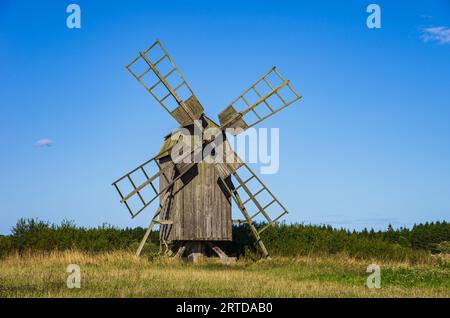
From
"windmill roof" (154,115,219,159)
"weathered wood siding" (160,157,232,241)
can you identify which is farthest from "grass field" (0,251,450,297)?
"windmill roof" (154,115,219,159)

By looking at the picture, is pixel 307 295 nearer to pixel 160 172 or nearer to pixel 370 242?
pixel 160 172

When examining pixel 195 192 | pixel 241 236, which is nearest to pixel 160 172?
pixel 195 192

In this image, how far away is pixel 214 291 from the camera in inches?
595

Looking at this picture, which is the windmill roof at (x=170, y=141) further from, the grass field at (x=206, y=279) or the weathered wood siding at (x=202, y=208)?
the grass field at (x=206, y=279)

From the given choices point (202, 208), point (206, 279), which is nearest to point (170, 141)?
point (202, 208)

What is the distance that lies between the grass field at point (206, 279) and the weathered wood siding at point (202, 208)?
121 cm

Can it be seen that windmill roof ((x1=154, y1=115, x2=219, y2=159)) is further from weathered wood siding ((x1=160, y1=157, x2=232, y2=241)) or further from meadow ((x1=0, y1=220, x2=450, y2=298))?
meadow ((x1=0, y1=220, x2=450, y2=298))

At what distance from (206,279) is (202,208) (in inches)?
285

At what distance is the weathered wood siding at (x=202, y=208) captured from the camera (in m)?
25.0

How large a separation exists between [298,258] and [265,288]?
37.7 feet

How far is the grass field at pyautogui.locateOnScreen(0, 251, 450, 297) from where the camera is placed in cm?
1488

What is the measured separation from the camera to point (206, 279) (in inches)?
709

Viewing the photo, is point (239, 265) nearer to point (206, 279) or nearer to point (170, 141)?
point (170, 141)

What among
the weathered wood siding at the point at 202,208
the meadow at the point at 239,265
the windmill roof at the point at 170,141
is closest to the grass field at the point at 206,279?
the meadow at the point at 239,265
